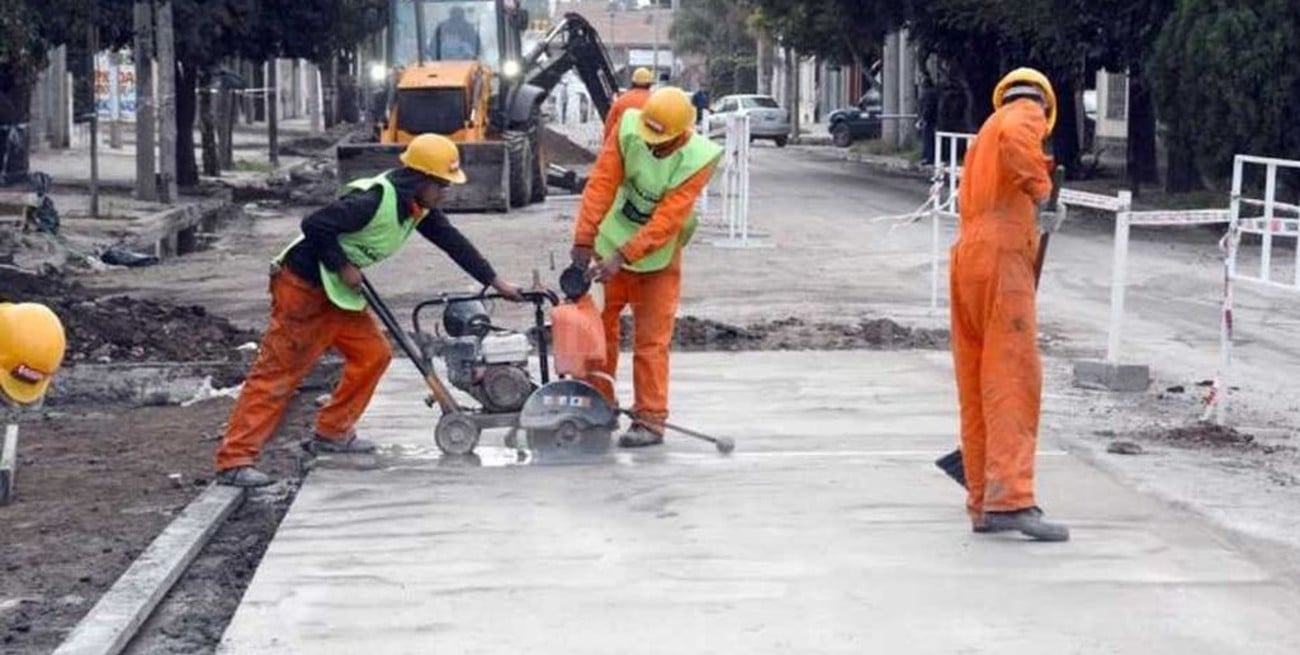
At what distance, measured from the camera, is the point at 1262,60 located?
91.4 ft

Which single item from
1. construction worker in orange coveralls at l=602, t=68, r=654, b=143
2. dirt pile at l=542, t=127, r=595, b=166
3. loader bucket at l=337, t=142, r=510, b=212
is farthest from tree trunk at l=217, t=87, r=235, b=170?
construction worker in orange coveralls at l=602, t=68, r=654, b=143

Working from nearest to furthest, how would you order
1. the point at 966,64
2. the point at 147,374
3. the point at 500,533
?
the point at 500,533, the point at 147,374, the point at 966,64

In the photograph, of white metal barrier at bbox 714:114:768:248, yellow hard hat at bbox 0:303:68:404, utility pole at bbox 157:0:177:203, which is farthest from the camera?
utility pole at bbox 157:0:177:203

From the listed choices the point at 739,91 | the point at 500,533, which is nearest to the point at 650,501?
the point at 500,533

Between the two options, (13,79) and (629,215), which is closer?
(629,215)

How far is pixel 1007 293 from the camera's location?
8.56 metres

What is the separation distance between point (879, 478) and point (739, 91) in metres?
91.0

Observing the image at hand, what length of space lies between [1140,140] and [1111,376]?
26.0 meters

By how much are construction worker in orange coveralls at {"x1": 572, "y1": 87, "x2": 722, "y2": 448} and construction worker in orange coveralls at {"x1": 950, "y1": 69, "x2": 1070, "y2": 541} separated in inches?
88.5

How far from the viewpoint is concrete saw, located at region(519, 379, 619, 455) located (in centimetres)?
1039

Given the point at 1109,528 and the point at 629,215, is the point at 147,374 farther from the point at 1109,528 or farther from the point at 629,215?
the point at 1109,528

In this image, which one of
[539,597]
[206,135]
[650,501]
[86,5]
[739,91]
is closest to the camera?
[539,597]

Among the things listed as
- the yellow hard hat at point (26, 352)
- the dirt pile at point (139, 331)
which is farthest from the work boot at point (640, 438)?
the dirt pile at point (139, 331)

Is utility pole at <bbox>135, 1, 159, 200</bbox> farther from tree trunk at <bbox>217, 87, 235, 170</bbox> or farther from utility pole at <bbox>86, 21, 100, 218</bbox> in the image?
tree trunk at <bbox>217, 87, 235, 170</bbox>
